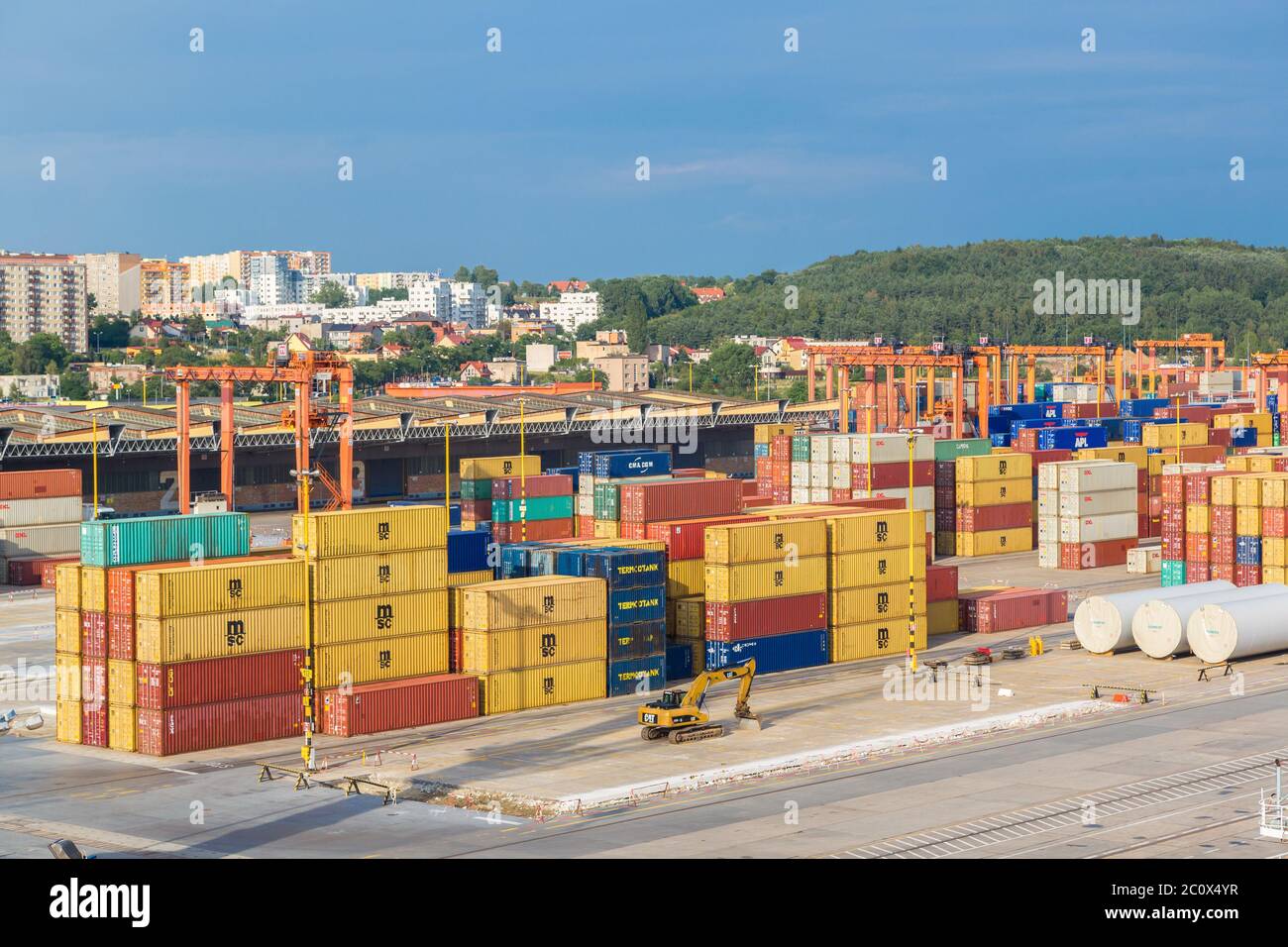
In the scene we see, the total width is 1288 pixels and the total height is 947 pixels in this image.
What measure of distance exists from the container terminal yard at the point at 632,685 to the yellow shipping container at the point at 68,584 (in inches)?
7.9

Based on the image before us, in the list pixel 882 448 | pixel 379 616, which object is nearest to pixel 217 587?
pixel 379 616

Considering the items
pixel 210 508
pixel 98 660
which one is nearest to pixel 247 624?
pixel 98 660

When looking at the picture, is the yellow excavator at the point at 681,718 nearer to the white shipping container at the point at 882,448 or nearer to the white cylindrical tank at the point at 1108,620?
the white cylindrical tank at the point at 1108,620

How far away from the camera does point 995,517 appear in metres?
114

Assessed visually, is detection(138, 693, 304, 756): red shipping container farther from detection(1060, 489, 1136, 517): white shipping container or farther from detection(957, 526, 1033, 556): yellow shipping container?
detection(957, 526, 1033, 556): yellow shipping container

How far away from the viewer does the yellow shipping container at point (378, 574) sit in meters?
56.7

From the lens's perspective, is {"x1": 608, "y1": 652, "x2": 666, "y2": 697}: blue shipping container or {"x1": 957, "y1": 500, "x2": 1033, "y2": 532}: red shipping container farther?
{"x1": 957, "y1": 500, "x2": 1033, "y2": 532}: red shipping container

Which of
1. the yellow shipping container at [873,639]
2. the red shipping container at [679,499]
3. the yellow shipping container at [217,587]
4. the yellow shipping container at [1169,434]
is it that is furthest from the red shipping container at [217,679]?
the yellow shipping container at [1169,434]

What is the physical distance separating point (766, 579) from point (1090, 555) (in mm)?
43022

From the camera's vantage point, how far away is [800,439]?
10969 cm

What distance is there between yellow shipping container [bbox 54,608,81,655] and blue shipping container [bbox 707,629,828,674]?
24567 millimetres

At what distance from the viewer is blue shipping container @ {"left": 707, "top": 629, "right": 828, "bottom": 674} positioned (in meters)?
68.3

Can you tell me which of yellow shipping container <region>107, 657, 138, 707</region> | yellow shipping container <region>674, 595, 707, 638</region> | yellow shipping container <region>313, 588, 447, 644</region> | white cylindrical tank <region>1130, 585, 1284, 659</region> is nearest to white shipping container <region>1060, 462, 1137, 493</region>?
white cylindrical tank <region>1130, 585, 1284, 659</region>
